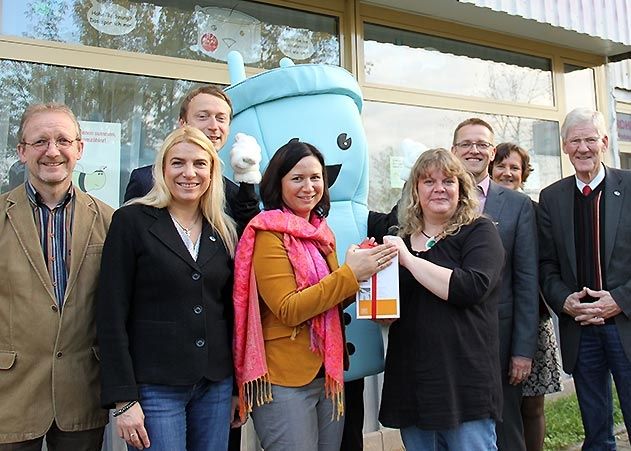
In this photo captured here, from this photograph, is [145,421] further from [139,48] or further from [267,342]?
[139,48]

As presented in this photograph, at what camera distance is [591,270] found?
3.16 meters

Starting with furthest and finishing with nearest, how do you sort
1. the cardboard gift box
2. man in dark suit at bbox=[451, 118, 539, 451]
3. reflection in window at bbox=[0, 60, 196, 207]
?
1. reflection in window at bbox=[0, 60, 196, 207]
2. man in dark suit at bbox=[451, 118, 539, 451]
3. the cardboard gift box

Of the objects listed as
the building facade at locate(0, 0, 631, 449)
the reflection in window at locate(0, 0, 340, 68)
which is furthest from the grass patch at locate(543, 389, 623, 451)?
the reflection in window at locate(0, 0, 340, 68)

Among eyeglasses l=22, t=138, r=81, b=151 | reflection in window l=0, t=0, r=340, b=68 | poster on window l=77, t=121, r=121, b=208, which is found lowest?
eyeglasses l=22, t=138, r=81, b=151

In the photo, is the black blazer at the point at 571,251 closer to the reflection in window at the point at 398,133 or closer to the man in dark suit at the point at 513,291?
the man in dark suit at the point at 513,291

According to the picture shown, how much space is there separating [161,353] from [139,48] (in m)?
2.85

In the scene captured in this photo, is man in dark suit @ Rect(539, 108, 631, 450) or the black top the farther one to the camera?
man in dark suit @ Rect(539, 108, 631, 450)

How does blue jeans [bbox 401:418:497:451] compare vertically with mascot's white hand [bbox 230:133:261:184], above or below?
below

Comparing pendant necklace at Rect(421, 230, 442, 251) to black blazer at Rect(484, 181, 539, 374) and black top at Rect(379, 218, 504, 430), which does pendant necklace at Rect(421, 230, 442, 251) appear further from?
black blazer at Rect(484, 181, 539, 374)

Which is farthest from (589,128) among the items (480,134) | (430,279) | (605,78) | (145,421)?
(605,78)

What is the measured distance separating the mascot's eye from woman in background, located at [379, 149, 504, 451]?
0.50 m

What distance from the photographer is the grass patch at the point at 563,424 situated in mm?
4695

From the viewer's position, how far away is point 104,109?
4.27 meters

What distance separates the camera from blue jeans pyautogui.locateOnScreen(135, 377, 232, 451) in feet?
7.11
